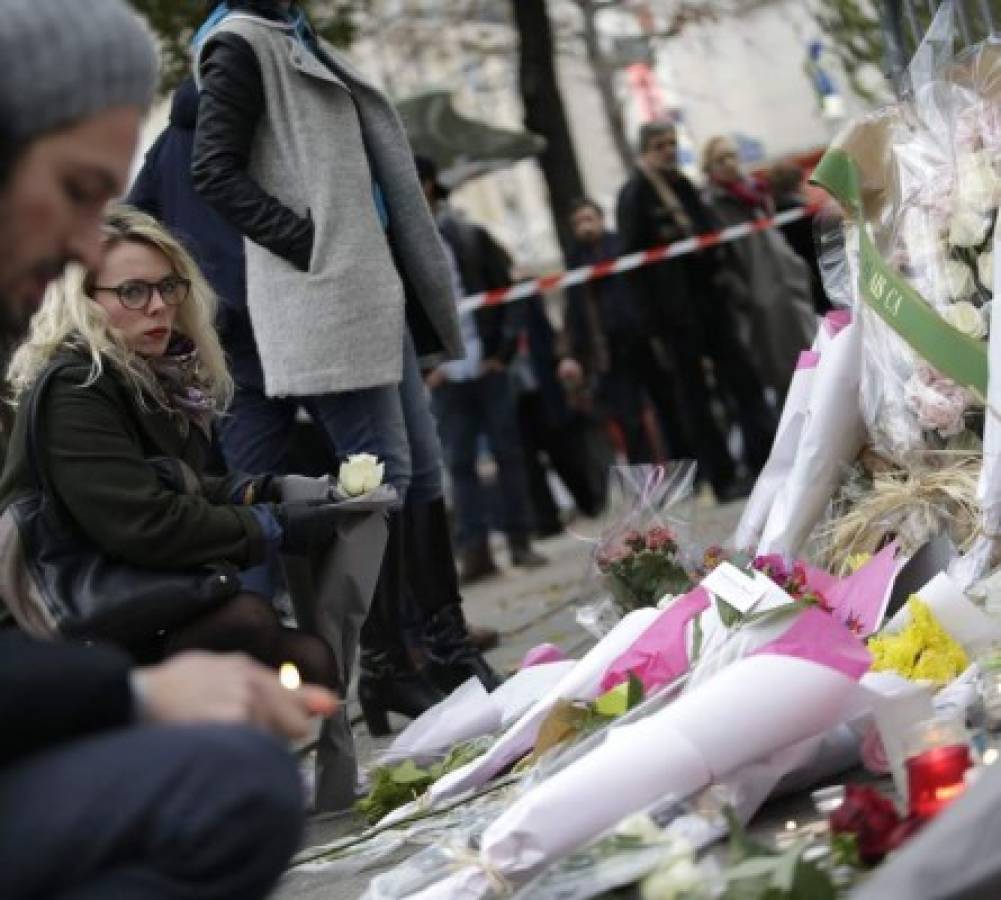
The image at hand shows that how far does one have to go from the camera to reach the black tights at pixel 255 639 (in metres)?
5.26

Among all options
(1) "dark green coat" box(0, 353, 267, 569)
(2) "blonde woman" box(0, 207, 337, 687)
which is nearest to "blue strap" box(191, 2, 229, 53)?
(2) "blonde woman" box(0, 207, 337, 687)

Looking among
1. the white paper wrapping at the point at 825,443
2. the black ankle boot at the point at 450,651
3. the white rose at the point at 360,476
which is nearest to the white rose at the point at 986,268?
the white paper wrapping at the point at 825,443

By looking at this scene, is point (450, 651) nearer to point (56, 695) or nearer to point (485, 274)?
point (56, 695)

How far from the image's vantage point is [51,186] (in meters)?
2.75

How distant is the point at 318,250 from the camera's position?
6.37m

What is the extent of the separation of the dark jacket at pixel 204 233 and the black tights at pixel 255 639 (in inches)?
55.9

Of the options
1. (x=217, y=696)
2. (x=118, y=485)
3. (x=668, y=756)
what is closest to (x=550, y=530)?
(x=118, y=485)

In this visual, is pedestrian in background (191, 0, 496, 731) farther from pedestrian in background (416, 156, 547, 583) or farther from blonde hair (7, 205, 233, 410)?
pedestrian in background (416, 156, 547, 583)

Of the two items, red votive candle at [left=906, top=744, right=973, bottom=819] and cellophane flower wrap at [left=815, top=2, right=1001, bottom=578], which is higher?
cellophane flower wrap at [left=815, top=2, right=1001, bottom=578]

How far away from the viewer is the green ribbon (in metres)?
5.65

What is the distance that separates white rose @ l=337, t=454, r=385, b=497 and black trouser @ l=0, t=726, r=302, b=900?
111 inches

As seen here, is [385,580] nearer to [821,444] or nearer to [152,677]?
[821,444]

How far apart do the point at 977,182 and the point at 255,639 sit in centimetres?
192

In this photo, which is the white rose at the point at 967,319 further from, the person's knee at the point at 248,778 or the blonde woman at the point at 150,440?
the person's knee at the point at 248,778
